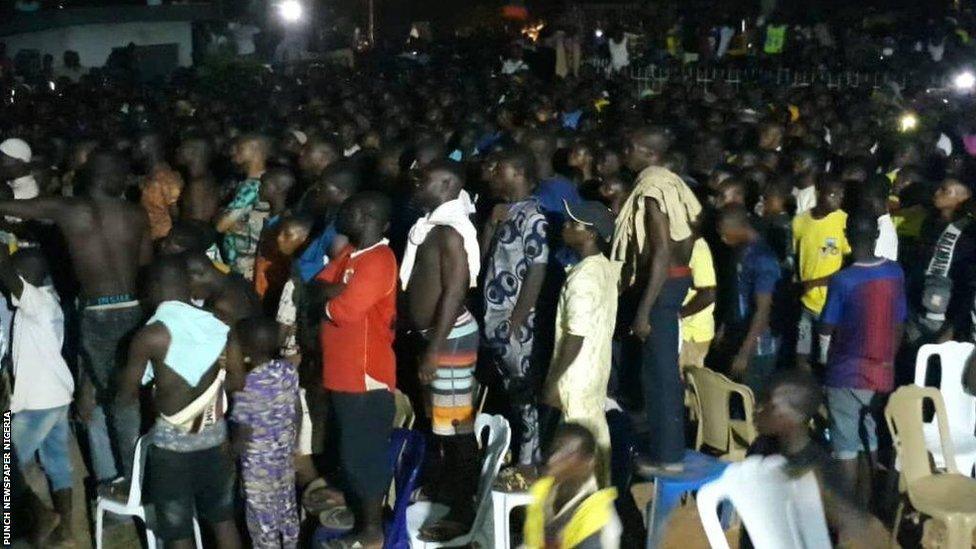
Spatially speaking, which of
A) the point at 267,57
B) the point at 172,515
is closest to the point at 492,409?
the point at 172,515

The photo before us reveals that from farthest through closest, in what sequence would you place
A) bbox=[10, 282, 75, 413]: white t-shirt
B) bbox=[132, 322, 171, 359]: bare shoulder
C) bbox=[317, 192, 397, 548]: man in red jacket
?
bbox=[10, 282, 75, 413]: white t-shirt → bbox=[317, 192, 397, 548]: man in red jacket → bbox=[132, 322, 171, 359]: bare shoulder

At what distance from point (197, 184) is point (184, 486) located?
2.89 meters

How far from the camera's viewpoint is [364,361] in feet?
17.3

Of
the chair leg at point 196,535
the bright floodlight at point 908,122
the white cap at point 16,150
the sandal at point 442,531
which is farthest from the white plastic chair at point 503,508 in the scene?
the bright floodlight at point 908,122

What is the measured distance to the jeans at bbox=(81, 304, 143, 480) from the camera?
566 centimetres

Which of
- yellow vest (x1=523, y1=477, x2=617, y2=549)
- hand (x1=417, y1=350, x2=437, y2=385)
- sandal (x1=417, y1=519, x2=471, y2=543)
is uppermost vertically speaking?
hand (x1=417, y1=350, x2=437, y2=385)

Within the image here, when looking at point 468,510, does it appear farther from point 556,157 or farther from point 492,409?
point 556,157

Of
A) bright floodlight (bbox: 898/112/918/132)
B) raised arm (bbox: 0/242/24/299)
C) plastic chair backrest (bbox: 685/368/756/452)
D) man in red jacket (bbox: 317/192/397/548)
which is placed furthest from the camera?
bright floodlight (bbox: 898/112/918/132)

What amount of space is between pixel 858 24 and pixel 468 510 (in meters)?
20.4

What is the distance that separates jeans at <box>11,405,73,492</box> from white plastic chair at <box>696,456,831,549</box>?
10.7ft

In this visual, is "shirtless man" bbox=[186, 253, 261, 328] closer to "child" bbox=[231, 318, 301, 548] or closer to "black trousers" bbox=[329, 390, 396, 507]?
"child" bbox=[231, 318, 301, 548]

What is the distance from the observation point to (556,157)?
8.36 meters

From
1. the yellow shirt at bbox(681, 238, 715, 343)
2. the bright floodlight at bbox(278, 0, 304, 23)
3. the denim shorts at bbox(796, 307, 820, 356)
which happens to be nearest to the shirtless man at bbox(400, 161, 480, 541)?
the yellow shirt at bbox(681, 238, 715, 343)

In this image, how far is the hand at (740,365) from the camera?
254 inches
